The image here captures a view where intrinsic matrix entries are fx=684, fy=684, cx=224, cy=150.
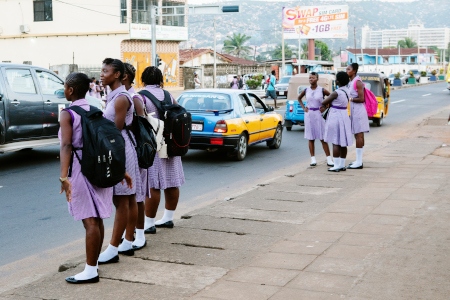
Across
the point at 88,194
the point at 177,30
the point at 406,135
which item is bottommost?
the point at 406,135

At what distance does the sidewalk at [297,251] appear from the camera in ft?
17.4

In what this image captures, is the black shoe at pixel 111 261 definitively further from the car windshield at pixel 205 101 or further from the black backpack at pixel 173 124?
the car windshield at pixel 205 101

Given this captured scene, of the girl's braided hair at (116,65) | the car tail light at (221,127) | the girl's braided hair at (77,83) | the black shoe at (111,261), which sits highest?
the girl's braided hair at (116,65)

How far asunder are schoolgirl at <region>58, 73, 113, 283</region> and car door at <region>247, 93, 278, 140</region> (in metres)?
10.1

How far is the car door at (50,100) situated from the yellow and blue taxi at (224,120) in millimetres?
2436

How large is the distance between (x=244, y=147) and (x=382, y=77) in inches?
441

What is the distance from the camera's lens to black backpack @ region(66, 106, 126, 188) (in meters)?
5.34

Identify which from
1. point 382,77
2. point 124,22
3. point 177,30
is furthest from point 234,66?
point 382,77

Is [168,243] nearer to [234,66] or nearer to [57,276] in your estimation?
[57,276]

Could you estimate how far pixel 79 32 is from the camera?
50.5 metres

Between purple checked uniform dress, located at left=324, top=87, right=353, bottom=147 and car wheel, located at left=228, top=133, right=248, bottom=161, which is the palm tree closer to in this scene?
car wheel, located at left=228, top=133, right=248, bottom=161

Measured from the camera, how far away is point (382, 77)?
79.8ft

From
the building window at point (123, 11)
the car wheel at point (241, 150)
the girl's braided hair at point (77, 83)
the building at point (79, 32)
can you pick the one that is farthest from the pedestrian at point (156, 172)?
the building window at point (123, 11)

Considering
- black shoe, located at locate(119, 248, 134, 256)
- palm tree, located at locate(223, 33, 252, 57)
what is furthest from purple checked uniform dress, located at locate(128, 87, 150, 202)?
palm tree, located at locate(223, 33, 252, 57)
